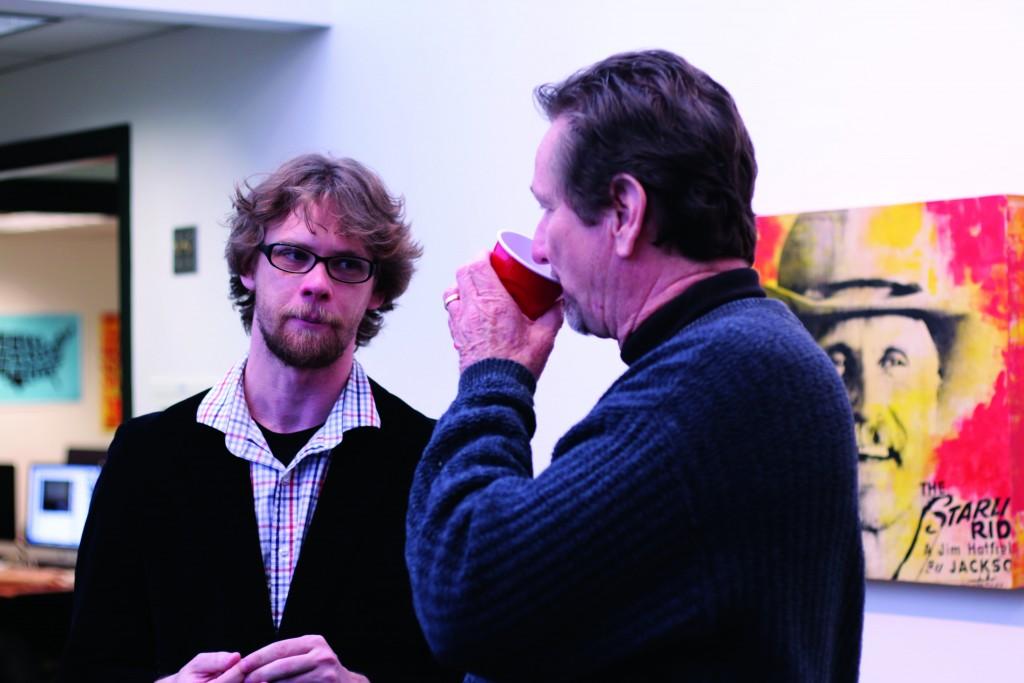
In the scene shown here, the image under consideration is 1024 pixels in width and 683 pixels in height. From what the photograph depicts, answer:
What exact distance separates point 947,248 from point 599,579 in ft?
6.69

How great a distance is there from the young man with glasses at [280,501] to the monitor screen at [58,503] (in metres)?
4.33

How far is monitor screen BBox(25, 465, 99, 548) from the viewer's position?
6152mm

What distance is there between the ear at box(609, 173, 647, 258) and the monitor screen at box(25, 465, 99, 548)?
5.26 metres

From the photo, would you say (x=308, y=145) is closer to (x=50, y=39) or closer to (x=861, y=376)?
(x=50, y=39)

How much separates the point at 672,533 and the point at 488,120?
305 cm

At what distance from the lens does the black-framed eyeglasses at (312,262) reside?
2037 millimetres

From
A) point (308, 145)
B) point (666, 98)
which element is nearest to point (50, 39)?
point (308, 145)

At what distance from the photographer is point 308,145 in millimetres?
4594

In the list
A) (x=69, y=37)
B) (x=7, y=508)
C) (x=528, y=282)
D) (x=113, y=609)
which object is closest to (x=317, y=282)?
(x=113, y=609)

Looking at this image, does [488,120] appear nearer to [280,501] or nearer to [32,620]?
[280,501]

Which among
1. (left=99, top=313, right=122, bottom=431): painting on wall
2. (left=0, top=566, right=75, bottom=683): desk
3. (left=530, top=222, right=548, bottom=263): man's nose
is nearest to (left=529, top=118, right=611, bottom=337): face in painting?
(left=530, top=222, right=548, bottom=263): man's nose

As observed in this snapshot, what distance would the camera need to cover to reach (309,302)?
2.00 meters

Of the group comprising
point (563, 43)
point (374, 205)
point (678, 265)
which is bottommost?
point (678, 265)

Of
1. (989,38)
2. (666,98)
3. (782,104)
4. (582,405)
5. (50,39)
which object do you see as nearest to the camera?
(666,98)
